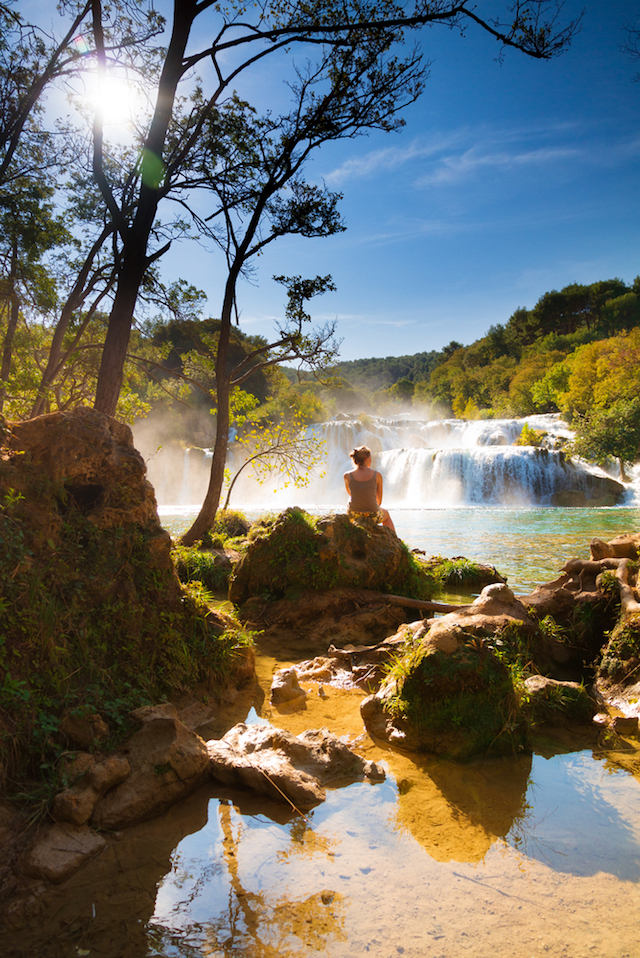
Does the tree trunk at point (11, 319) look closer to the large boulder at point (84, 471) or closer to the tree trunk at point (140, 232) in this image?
the tree trunk at point (140, 232)

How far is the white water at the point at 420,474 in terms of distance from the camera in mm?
30562

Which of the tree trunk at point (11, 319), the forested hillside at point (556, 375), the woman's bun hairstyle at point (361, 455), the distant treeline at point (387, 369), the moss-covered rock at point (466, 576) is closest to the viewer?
the woman's bun hairstyle at point (361, 455)

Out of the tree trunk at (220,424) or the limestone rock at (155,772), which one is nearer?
the limestone rock at (155,772)

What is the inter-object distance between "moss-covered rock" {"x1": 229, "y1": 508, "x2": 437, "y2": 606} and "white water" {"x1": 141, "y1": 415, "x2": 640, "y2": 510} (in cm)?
2047

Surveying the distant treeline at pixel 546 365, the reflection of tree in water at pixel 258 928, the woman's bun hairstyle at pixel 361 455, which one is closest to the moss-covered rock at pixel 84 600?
the reflection of tree in water at pixel 258 928

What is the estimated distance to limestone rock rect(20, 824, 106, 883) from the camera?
2.14 metres

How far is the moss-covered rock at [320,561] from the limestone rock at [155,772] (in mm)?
3578

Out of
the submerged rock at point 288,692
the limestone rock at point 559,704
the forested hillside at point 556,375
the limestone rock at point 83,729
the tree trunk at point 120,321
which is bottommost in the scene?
the submerged rock at point 288,692

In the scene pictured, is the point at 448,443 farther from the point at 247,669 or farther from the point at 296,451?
the point at 247,669

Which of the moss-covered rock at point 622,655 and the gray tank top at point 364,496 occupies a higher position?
the gray tank top at point 364,496

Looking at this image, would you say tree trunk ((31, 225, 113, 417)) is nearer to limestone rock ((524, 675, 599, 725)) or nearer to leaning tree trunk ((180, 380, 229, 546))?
leaning tree trunk ((180, 380, 229, 546))

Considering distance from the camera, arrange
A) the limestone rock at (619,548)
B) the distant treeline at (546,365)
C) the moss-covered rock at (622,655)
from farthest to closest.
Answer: the distant treeline at (546,365) → the limestone rock at (619,548) → the moss-covered rock at (622,655)

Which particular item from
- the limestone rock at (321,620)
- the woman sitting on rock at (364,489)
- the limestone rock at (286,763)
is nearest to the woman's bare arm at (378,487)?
the woman sitting on rock at (364,489)

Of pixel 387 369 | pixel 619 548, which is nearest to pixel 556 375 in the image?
pixel 619 548
